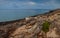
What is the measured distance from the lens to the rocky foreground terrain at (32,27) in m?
8.16

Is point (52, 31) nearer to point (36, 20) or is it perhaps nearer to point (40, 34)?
point (40, 34)

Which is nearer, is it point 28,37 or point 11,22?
point 28,37

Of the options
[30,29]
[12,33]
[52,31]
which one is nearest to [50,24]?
[52,31]

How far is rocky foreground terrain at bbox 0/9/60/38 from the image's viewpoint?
8164 millimetres

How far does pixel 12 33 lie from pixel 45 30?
1788 millimetres

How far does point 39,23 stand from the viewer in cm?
849

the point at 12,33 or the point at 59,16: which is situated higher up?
the point at 59,16

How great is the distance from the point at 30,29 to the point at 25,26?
0.39 m

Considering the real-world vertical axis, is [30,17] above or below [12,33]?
above

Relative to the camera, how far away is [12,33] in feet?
29.3

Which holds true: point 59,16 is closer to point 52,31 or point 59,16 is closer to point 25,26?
point 52,31

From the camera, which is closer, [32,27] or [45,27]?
[45,27]

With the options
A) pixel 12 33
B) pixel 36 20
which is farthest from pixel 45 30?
pixel 12 33

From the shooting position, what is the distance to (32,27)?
8.62m
